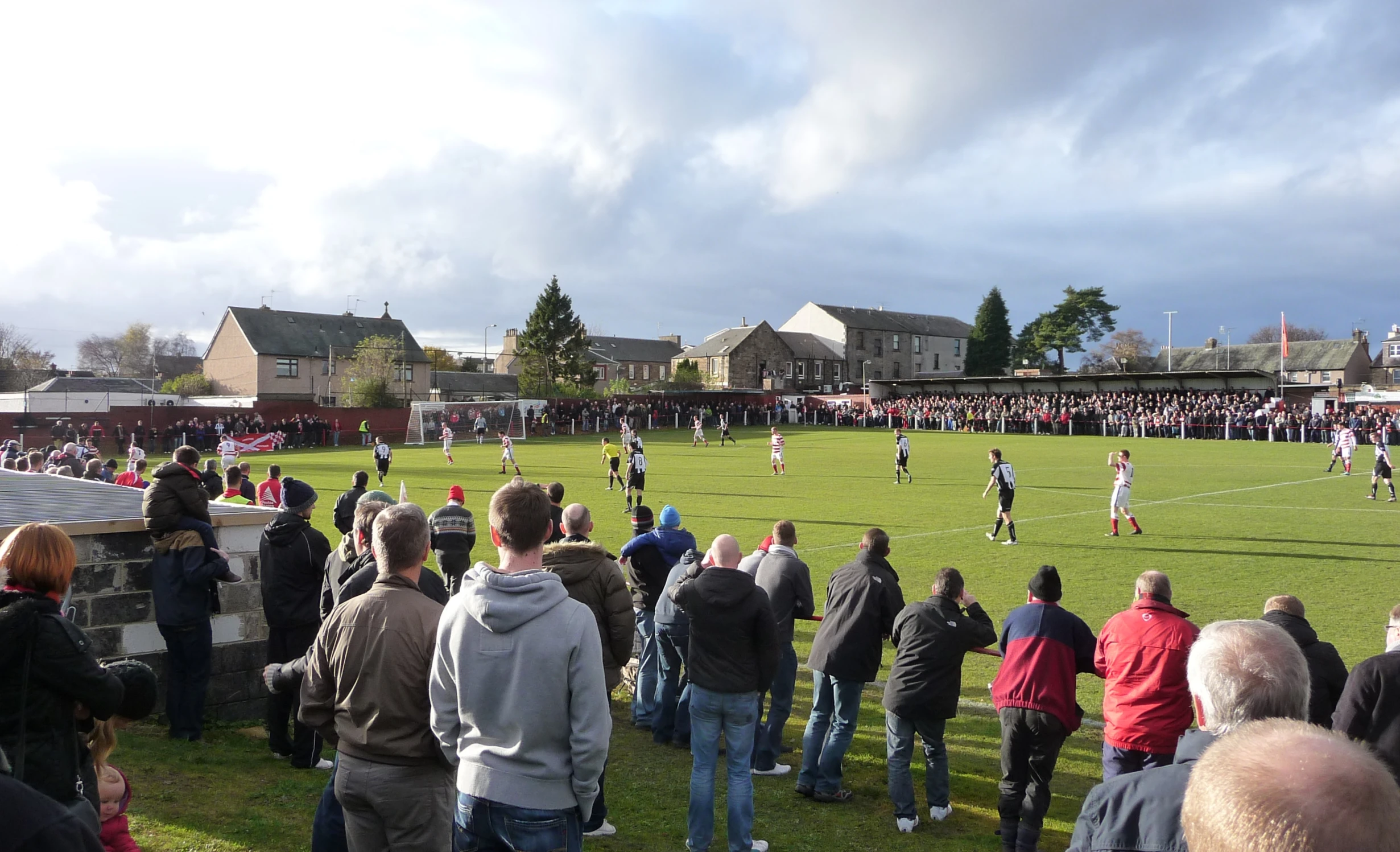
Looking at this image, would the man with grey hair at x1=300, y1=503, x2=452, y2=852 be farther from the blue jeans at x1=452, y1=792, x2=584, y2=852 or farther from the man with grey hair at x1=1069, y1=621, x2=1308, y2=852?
the man with grey hair at x1=1069, y1=621, x2=1308, y2=852

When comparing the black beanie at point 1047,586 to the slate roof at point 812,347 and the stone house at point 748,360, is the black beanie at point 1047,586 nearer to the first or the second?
the stone house at point 748,360

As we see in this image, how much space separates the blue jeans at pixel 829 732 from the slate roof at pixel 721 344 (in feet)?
273

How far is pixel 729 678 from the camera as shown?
542cm

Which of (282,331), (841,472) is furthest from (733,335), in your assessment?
(841,472)

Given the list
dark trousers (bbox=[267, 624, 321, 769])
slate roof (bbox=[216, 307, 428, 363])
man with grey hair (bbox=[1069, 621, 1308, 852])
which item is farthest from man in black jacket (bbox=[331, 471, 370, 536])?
slate roof (bbox=[216, 307, 428, 363])

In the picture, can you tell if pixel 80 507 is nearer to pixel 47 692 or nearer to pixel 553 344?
pixel 47 692

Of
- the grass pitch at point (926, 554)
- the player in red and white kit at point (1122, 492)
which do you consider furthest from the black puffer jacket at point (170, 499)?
the player in red and white kit at point (1122, 492)

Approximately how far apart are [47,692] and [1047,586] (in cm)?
530

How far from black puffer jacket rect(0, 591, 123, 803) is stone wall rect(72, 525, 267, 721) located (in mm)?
3787

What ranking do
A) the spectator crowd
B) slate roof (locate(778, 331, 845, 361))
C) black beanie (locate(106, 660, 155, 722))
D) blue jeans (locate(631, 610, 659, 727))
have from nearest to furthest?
1. the spectator crowd
2. black beanie (locate(106, 660, 155, 722))
3. blue jeans (locate(631, 610, 659, 727))
4. slate roof (locate(778, 331, 845, 361))

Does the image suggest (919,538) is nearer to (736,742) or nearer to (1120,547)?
(1120,547)

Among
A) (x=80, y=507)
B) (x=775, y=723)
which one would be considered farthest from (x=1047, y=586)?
(x=80, y=507)

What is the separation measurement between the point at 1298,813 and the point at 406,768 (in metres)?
3.17

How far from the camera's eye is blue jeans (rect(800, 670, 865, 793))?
6336 mm
